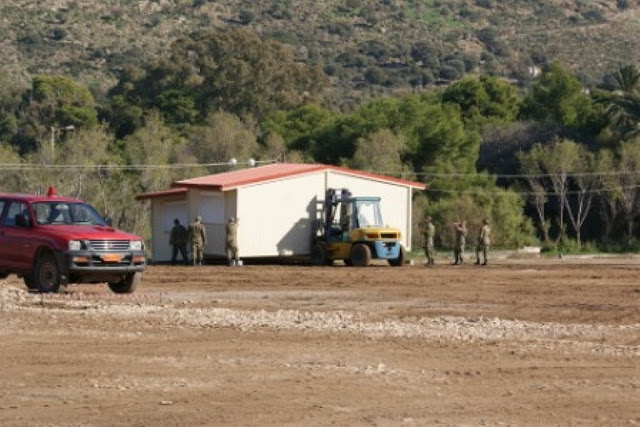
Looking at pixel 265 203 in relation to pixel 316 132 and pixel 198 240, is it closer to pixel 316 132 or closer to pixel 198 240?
pixel 198 240

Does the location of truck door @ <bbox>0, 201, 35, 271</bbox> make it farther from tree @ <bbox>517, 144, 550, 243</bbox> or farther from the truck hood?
tree @ <bbox>517, 144, 550, 243</bbox>

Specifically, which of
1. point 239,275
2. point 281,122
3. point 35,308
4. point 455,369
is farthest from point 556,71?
point 455,369

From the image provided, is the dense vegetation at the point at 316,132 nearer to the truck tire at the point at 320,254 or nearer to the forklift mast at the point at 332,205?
the forklift mast at the point at 332,205

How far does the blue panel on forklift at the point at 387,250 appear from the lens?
144 ft

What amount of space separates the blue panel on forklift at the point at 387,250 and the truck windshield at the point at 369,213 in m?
1.04

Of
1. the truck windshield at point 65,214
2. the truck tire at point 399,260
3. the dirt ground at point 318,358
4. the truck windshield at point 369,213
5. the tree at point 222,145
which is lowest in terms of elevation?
the dirt ground at point 318,358

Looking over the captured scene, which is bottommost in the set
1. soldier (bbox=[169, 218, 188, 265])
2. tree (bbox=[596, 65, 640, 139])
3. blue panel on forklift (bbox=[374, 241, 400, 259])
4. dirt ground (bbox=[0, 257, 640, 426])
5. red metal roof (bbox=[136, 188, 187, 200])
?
dirt ground (bbox=[0, 257, 640, 426])

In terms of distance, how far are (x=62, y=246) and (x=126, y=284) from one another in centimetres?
187

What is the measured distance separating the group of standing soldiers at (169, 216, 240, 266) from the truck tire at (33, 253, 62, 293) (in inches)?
656

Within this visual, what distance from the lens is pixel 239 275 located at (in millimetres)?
36938

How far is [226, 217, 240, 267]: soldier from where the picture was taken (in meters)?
43.9

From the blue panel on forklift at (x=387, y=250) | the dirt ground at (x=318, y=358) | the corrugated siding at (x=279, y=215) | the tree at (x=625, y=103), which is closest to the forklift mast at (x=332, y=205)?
the corrugated siding at (x=279, y=215)

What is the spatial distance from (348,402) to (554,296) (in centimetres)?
1466

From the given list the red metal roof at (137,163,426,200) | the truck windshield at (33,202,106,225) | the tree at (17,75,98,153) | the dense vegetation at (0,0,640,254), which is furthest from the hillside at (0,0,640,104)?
the truck windshield at (33,202,106,225)
